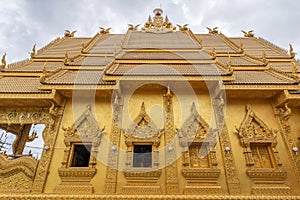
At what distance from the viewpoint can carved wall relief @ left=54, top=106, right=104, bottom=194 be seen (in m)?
4.88

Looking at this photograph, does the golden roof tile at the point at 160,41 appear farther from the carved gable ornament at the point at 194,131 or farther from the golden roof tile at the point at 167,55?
the carved gable ornament at the point at 194,131

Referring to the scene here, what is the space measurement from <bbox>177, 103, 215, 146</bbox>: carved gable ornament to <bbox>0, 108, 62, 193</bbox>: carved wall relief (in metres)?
3.62

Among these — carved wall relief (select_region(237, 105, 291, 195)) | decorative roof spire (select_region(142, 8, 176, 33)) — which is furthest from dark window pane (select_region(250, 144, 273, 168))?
decorative roof spire (select_region(142, 8, 176, 33))

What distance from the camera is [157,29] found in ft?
40.5

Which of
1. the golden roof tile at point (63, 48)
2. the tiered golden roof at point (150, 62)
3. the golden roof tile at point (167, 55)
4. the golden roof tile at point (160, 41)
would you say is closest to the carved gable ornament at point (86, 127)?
the tiered golden roof at point (150, 62)

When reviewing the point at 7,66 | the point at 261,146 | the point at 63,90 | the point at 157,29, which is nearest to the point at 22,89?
the point at 63,90

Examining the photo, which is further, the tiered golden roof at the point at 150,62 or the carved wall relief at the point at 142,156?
the tiered golden roof at the point at 150,62

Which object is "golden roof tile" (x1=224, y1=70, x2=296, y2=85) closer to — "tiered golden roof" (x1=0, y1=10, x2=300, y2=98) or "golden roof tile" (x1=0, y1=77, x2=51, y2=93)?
"tiered golden roof" (x1=0, y1=10, x2=300, y2=98)

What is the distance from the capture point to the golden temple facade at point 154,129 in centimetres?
490

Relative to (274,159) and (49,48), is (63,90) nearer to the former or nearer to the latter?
(49,48)

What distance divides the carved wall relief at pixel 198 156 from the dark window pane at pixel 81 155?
2578 millimetres

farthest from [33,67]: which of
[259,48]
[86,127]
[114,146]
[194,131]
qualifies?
[259,48]

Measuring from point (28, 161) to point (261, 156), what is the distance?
6.30 m

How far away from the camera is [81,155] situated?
5.48 metres
